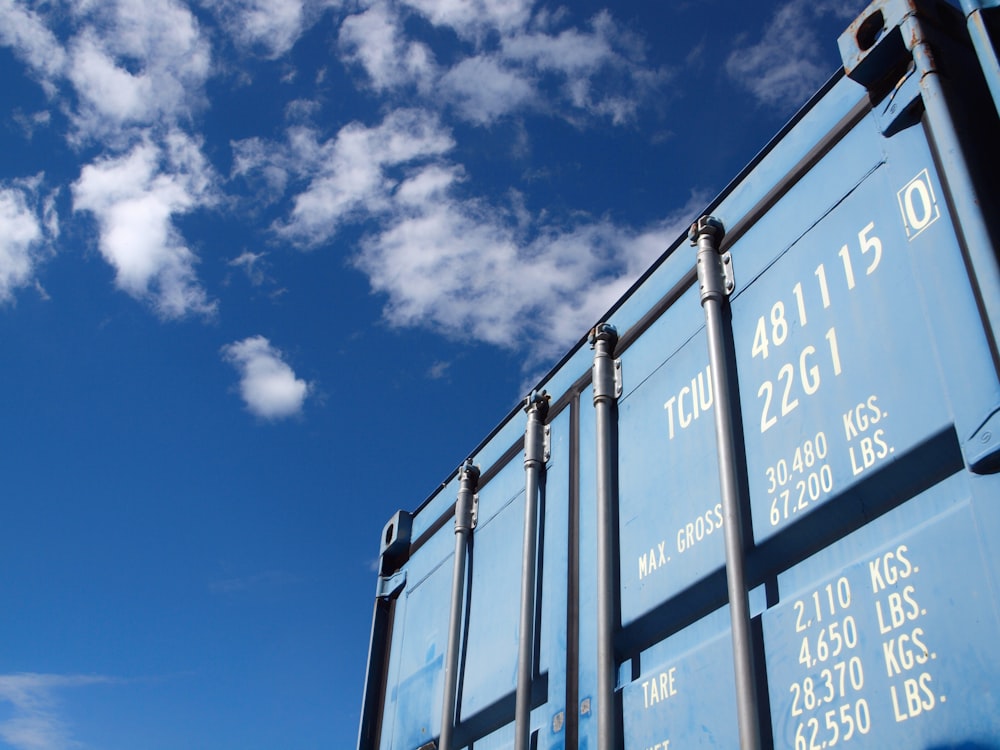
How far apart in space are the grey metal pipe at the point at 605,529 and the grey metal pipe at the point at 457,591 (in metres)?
1.11

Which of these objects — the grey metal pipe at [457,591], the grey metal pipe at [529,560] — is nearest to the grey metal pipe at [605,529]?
the grey metal pipe at [529,560]

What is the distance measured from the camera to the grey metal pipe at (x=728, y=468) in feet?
7.32

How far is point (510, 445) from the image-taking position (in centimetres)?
429

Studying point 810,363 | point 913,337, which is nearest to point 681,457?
point 810,363

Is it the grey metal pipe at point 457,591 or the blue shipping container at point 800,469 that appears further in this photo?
the grey metal pipe at point 457,591

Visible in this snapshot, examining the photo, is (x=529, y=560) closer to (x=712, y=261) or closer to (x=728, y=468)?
(x=728, y=468)

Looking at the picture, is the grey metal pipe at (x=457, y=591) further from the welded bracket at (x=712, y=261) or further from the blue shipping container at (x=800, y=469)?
the welded bracket at (x=712, y=261)

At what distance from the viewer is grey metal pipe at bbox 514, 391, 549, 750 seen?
316 centimetres

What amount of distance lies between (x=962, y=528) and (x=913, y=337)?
505 mm

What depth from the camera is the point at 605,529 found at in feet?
10.3

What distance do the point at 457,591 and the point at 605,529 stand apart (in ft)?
3.85

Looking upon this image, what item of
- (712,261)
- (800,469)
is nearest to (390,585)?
(712,261)

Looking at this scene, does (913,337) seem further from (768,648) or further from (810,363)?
(768,648)

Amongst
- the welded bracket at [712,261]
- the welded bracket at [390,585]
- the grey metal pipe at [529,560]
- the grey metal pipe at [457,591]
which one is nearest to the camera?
the welded bracket at [712,261]
